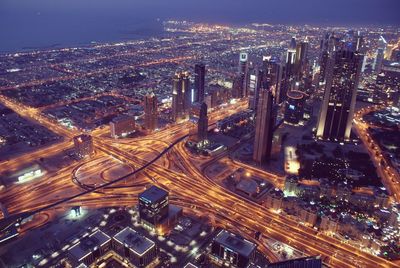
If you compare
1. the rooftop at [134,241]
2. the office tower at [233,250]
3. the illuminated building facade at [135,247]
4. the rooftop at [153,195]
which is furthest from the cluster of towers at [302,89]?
the illuminated building facade at [135,247]

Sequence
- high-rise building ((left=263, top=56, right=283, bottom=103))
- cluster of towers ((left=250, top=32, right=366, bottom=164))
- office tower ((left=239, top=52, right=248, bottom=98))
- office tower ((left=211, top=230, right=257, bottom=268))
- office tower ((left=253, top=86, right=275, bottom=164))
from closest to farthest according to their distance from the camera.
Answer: office tower ((left=211, top=230, right=257, bottom=268)) < office tower ((left=253, top=86, right=275, bottom=164)) < cluster of towers ((left=250, top=32, right=366, bottom=164)) < high-rise building ((left=263, top=56, right=283, bottom=103)) < office tower ((left=239, top=52, right=248, bottom=98))

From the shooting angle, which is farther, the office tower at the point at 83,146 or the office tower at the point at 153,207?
the office tower at the point at 83,146

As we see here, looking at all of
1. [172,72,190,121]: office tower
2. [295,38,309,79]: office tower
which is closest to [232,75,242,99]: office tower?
[295,38,309,79]: office tower

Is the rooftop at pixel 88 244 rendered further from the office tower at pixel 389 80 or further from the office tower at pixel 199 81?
Result: the office tower at pixel 389 80

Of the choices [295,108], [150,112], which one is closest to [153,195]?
[150,112]

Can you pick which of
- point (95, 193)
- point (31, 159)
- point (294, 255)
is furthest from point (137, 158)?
point (294, 255)

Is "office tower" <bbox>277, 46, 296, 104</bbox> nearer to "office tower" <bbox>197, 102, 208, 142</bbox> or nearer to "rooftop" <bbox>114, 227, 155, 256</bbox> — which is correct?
"office tower" <bbox>197, 102, 208, 142</bbox>
